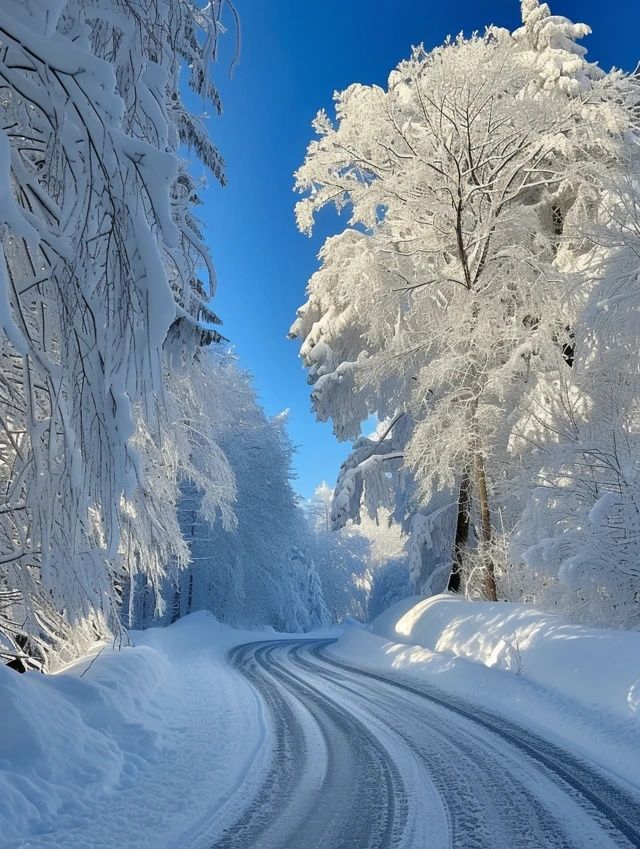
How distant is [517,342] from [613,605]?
6239mm

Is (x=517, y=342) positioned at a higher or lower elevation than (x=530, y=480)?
higher

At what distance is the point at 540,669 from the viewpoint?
798 cm

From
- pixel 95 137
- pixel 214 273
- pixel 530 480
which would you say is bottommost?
pixel 530 480

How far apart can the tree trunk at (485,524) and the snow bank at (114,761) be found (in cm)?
695

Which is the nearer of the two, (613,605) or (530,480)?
(613,605)

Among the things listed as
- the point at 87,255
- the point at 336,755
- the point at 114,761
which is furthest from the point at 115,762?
the point at 87,255

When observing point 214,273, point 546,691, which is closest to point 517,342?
point 546,691

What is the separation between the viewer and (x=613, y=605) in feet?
26.6

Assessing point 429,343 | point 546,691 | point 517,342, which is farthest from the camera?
point 429,343

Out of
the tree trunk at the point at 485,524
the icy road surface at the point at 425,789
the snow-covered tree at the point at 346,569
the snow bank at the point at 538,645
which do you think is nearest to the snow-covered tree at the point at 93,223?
the icy road surface at the point at 425,789

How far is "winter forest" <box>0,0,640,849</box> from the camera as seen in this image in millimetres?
2963

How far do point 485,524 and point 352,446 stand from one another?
6576 millimetres

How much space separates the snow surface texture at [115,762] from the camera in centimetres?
362

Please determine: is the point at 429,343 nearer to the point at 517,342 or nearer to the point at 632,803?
the point at 517,342
